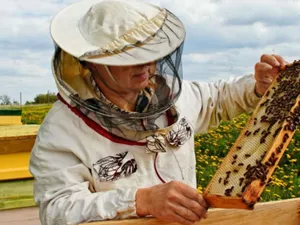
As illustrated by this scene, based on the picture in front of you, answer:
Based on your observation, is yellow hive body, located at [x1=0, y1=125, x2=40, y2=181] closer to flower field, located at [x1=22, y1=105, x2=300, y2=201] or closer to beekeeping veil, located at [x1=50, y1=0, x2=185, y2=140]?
flower field, located at [x1=22, y1=105, x2=300, y2=201]

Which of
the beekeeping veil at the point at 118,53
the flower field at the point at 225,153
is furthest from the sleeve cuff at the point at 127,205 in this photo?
the flower field at the point at 225,153

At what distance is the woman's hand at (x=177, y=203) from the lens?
81.3 inches

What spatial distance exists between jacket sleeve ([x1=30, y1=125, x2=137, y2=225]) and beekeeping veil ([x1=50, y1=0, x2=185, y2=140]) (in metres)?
0.22

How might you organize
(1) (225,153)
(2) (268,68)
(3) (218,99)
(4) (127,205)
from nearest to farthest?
1. (4) (127,205)
2. (2) (268,68)
3. (3) (218,99)
4. (1) (225,153)

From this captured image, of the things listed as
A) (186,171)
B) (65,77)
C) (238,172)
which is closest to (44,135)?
(65,77)

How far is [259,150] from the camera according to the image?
224 cm

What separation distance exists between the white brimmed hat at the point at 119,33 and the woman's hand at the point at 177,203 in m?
0.58

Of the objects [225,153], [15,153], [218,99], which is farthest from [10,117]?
[218,99]

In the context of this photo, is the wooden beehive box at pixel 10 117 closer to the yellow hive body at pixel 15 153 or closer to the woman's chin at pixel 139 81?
the yellow hive body at pixel 15 153

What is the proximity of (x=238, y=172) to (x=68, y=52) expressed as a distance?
2.92 feet

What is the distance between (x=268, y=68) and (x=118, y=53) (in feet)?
2.48

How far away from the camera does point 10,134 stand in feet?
16.0

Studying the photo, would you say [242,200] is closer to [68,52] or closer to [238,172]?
[238,172]

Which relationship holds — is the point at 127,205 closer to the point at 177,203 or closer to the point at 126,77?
the point at 177,203
